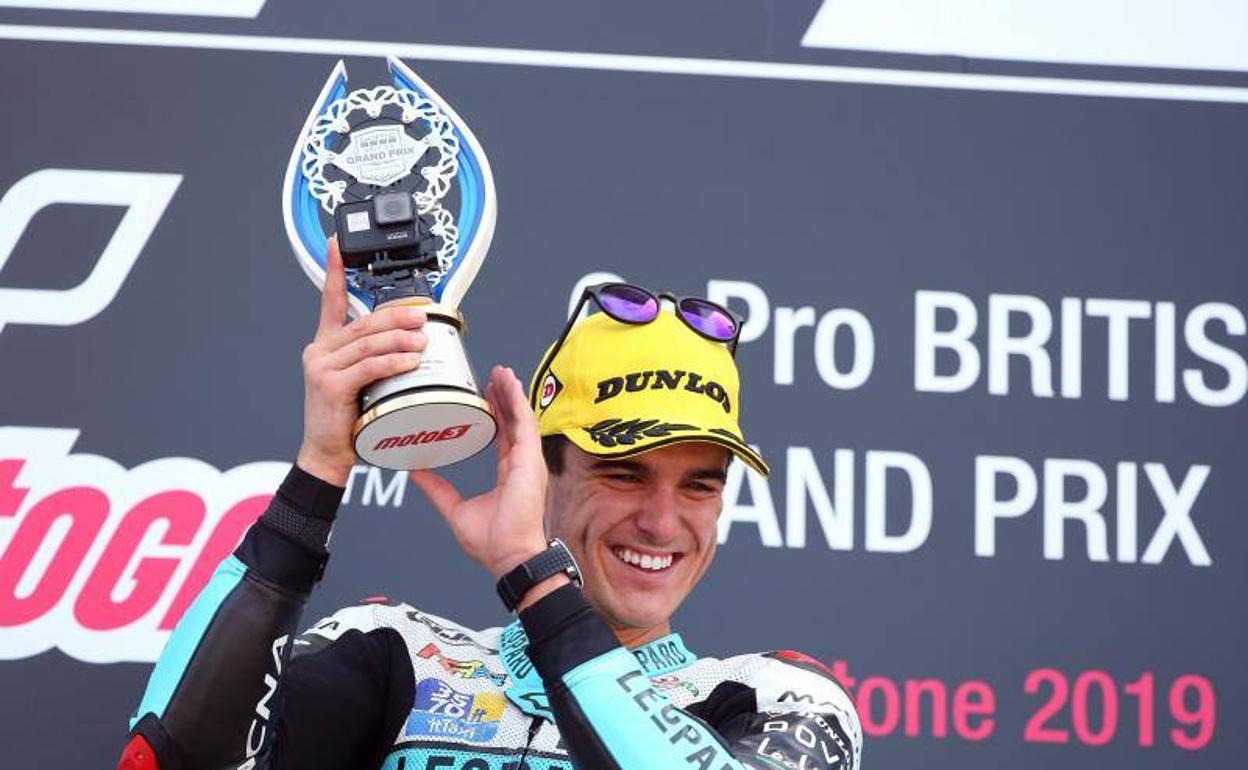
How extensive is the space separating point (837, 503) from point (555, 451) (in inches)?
26.6

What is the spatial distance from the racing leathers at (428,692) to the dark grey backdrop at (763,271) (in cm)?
60

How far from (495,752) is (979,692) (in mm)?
932

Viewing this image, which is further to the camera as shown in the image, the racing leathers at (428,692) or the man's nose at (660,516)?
the man's nose at (660,516)

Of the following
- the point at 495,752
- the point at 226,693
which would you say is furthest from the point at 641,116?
the point at 226,693

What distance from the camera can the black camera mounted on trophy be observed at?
168 centimetres

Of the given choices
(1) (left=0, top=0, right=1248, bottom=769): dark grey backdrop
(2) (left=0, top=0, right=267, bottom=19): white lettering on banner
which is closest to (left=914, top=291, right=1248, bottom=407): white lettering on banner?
(1) (left=0, top=0, right=1248, bottom=769): dark grey backdrop

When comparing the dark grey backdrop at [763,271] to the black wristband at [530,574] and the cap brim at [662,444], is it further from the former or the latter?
the black wristband at [530,574]

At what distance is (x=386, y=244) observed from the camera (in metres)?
1.68

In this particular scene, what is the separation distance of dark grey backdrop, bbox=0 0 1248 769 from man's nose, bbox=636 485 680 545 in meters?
0.59

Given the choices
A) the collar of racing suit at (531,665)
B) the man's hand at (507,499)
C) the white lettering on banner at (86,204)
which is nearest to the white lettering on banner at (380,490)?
the white lettering on banner at (86,204)

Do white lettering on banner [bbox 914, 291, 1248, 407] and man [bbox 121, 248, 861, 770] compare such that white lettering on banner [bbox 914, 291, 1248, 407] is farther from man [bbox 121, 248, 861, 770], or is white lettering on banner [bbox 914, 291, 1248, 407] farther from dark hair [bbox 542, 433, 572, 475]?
dark hair [bbox 542, 433, 572, 475]

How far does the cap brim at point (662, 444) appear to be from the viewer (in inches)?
75.2

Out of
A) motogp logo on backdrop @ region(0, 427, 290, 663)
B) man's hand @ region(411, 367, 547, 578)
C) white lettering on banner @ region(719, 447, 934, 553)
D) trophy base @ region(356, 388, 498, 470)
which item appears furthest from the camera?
white lettering on banner @ region(719, 447, 934, 553)

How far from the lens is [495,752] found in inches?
74.0
